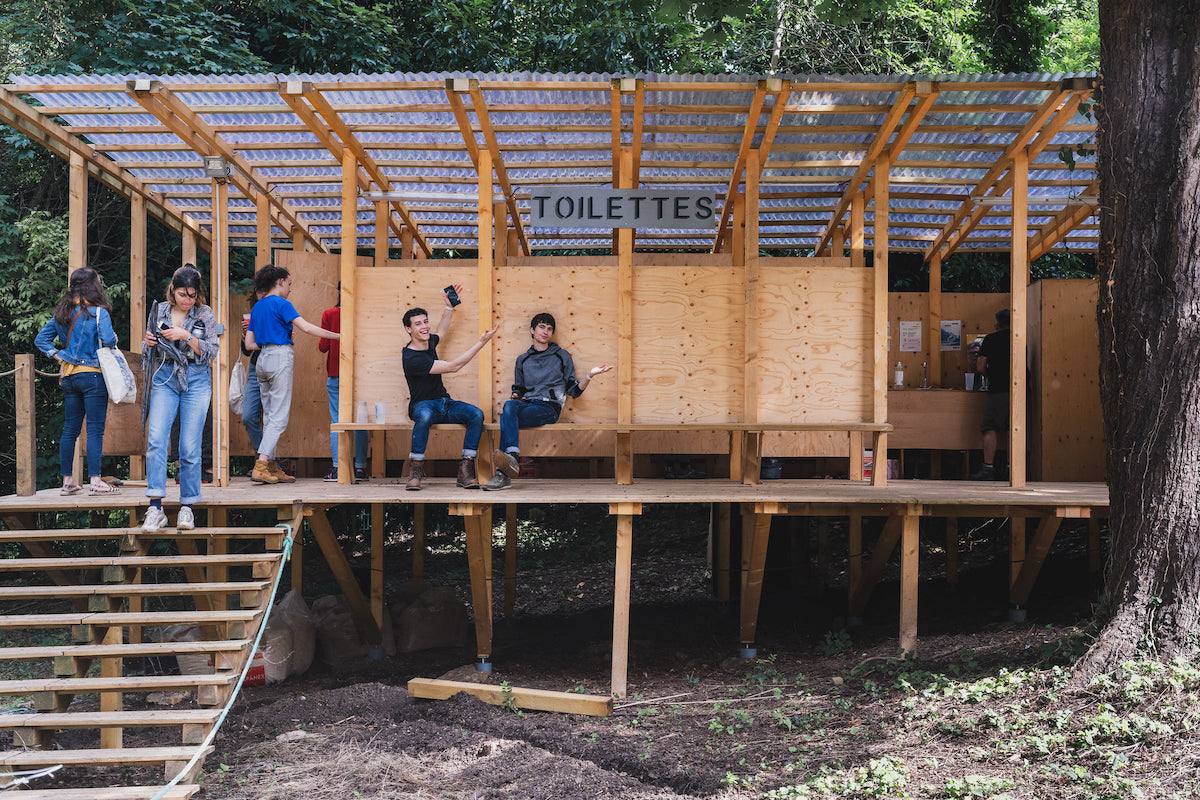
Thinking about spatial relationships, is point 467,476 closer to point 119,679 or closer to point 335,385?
point 335,385

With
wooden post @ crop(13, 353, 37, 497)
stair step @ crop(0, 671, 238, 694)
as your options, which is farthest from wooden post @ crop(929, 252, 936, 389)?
wooden post @ crop(13, 353, 37, 497)

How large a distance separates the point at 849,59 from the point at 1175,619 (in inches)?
444

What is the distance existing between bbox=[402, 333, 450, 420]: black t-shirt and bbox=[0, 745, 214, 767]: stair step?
3302 mm

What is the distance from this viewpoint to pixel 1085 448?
9922mm

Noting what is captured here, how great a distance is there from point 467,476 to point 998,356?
Answer: 216 inches

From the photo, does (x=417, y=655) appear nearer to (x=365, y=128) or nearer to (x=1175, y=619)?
(x=365, y=128)

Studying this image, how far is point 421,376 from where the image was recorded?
8.01m

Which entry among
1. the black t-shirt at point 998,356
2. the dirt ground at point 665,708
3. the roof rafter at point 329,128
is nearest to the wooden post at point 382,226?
the roof rafter at point 329,128

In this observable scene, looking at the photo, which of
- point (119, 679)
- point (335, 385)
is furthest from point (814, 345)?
point (119, 679)

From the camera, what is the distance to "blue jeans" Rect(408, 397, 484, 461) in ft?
26.0

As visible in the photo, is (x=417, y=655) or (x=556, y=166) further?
(x=417, y=655)

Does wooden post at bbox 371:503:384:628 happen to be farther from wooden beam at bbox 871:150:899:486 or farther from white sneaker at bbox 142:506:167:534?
wooden beam at bbox 871:150:899:486

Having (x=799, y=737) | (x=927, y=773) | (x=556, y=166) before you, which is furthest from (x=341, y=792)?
(x=556, y=166)

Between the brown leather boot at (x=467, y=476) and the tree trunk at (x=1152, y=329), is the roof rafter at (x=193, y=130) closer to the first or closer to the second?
the brown leather boot at (x=467, y=476)
